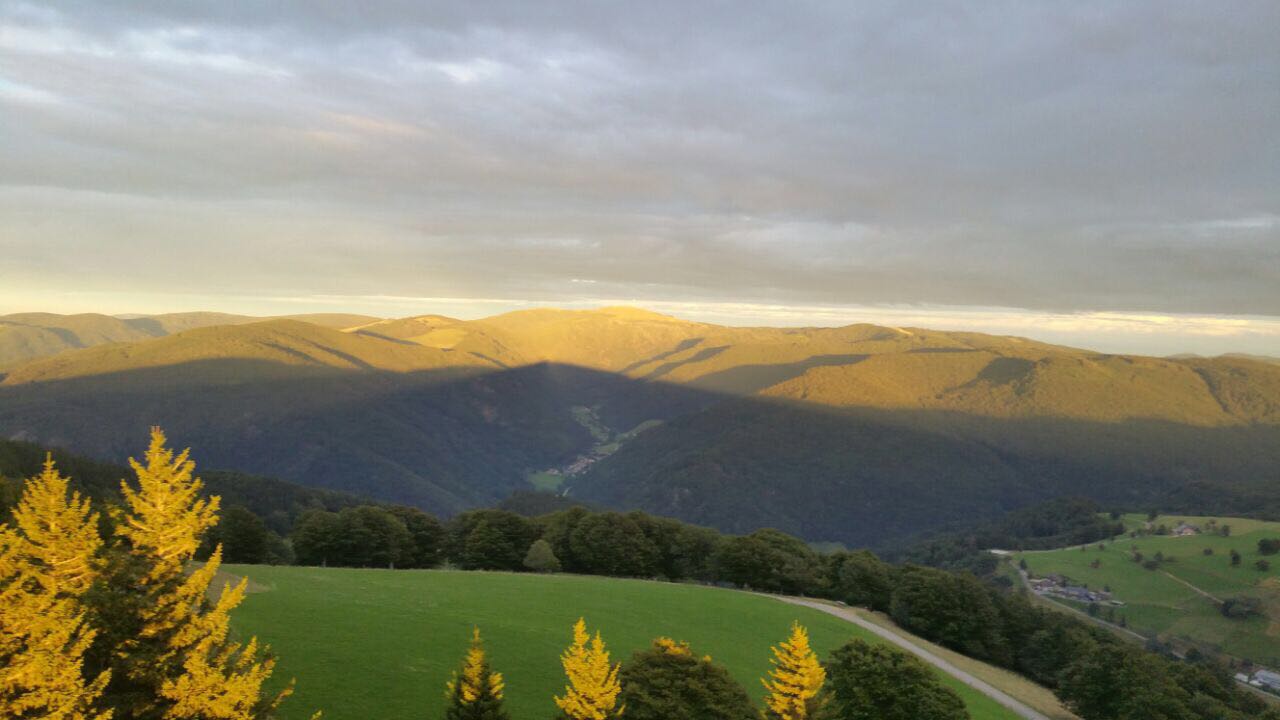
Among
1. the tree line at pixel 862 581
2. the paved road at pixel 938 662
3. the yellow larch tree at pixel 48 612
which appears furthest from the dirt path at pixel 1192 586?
the yellow larch tree at pixel 48 612

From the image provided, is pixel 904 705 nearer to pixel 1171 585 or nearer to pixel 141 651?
pixel 141 651

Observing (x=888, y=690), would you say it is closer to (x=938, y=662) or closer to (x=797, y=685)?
(x=797, y=685)

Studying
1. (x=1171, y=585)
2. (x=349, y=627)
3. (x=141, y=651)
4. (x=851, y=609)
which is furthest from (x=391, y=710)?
(x=1171, y=585)

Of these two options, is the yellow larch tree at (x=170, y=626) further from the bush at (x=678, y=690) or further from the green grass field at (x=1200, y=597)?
the green grass field at (x=1200, y=597)

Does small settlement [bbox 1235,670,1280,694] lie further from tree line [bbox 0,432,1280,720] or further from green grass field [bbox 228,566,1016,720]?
green grass field [bbox 228,566,1016,720]

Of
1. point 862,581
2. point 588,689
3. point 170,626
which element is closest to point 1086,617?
point 862,581

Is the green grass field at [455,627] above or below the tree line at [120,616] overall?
below
